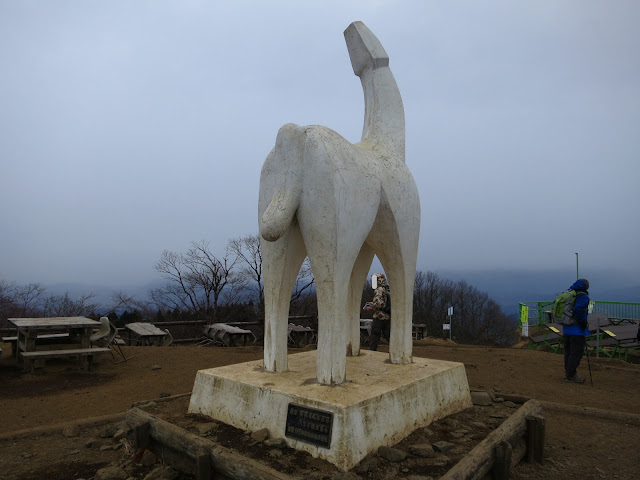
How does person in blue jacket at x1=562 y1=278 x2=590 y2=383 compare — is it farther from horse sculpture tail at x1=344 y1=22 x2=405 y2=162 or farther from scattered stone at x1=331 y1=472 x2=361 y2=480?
scattered stone at x1=331 y1=472 x2=361 y2=480

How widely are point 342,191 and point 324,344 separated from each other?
126 cm

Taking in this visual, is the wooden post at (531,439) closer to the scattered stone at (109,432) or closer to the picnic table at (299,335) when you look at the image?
the scattered stone at (109,432)

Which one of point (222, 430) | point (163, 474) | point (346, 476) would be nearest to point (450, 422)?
point (346, 476)

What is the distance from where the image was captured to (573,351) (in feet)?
24.1

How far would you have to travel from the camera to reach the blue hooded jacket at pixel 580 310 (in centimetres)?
708

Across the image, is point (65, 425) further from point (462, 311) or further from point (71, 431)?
point (462, 311)

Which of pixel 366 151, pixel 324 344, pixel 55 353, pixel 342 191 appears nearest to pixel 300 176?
pixel 342 191

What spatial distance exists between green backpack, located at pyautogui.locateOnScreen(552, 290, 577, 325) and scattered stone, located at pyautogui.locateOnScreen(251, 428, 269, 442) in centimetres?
572

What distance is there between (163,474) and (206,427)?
464mm

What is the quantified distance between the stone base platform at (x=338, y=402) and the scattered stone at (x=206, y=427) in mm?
101

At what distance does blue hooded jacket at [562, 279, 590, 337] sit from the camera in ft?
23.2

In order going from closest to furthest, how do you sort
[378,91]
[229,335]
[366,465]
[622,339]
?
[366,465]
[378,91]
[622,339]
[229,335]

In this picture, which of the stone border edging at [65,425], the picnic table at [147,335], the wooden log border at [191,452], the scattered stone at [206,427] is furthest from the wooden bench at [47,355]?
the scattered stone at [206,427]

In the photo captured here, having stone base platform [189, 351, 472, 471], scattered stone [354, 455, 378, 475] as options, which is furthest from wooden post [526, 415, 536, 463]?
scattered stone [354, 455, 378, 475]
